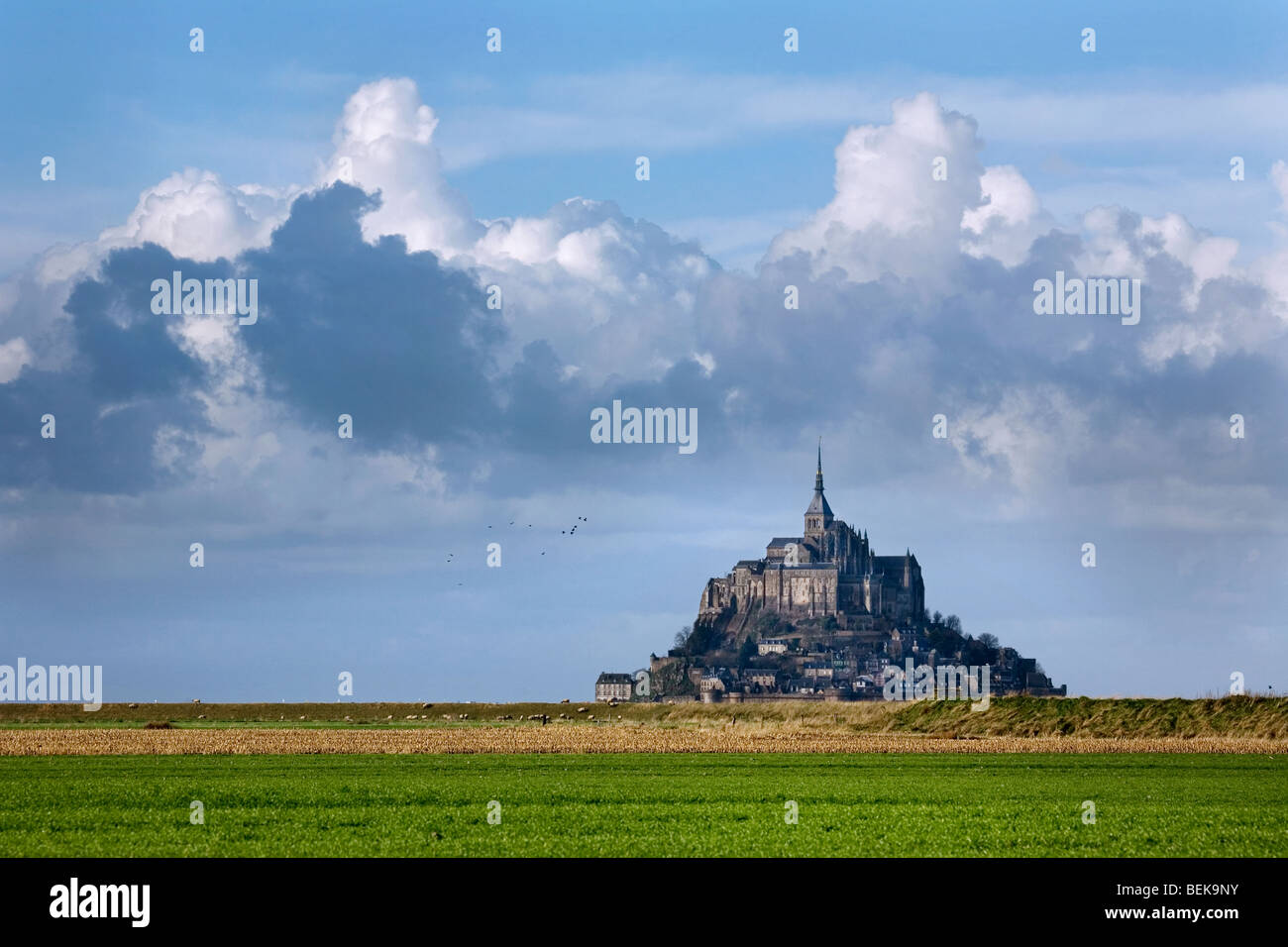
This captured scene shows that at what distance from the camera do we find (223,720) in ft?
461

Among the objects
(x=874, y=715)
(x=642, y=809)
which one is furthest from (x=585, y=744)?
(x=642, y=809)

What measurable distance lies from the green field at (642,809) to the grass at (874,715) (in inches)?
1140

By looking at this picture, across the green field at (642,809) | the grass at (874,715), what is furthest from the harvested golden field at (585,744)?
the green field at (642,809)

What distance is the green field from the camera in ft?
92.5

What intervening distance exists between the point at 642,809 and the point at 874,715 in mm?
75084

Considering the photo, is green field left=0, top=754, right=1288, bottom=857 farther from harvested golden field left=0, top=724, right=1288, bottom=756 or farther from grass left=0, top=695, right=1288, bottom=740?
grass left=0, top=695, right=1288, bottom=740

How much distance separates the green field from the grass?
28960mm

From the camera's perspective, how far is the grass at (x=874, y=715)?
84.5 meters

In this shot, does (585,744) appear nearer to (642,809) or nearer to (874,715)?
Result: (874,715)

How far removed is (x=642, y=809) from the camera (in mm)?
35219
